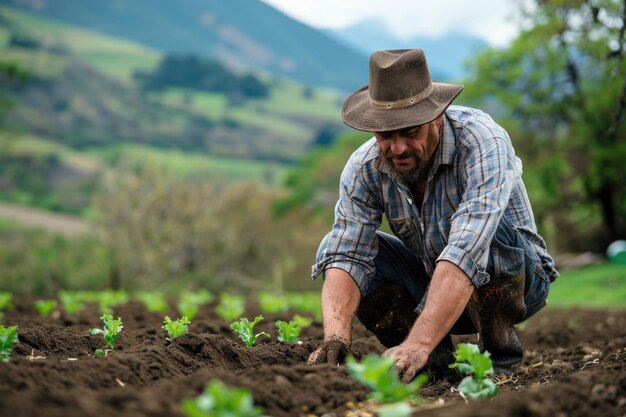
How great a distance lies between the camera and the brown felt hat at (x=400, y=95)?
172 inches

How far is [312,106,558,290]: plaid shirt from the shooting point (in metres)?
4.34

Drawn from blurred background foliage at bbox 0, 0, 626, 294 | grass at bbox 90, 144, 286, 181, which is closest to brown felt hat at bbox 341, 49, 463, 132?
blurred background foliage at bbox 0, 0, 626, 294

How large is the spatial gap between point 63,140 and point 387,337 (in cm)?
6903

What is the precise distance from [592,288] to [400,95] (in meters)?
19.5

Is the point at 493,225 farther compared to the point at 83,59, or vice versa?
the point at 83,59

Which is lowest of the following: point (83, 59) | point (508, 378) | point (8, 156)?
point (508, 378)

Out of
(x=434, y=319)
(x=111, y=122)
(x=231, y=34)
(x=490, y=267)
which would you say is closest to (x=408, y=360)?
(x=434, y=319)

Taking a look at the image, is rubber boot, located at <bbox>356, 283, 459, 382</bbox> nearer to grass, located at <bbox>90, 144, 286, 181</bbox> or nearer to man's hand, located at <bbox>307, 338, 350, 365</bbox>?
man's hand, located at <bbox>307, 338, 350, 365</bbox>

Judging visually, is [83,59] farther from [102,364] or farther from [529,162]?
[102,364]

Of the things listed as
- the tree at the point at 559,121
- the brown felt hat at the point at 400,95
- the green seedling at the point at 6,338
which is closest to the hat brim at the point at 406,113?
the brown felt hat at the point at 400,95

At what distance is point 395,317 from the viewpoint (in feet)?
16.9

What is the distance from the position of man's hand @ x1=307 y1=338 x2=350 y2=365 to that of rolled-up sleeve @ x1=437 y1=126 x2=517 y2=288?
2.35 ft

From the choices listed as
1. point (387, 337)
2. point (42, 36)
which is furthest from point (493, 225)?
point (42, 36)

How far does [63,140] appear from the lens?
231 ft
